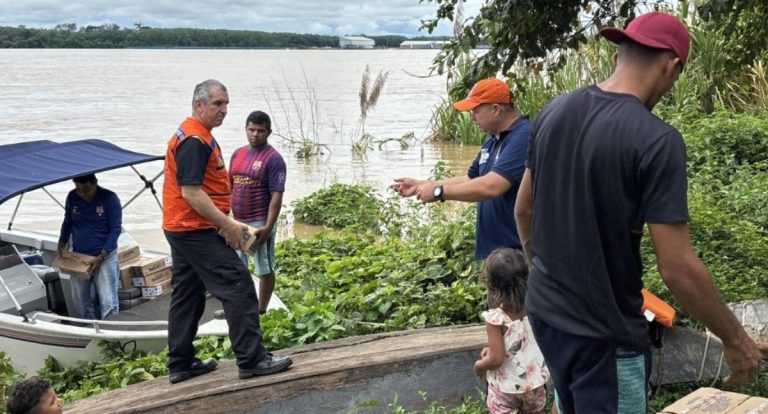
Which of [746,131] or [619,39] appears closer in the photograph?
[619,39]

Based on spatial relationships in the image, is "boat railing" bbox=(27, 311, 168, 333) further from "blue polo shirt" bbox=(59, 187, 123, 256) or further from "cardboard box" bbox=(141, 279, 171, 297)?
"cardboard box" bbox=(141, 279, 171, 297)

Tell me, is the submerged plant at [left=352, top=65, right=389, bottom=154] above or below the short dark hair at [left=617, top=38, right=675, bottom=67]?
below

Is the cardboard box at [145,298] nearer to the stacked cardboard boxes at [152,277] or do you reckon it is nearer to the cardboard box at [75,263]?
the stacked cardboard boxes at [152,277]

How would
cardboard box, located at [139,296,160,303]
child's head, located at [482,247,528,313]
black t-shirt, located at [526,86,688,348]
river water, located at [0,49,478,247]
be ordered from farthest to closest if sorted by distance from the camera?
river water, located at [0,49,478,247]
cardboard box, located at [139,296,160,303]
child's head, located at [482,247,528,313]
black t-shirt, located at [526,86,688,348]

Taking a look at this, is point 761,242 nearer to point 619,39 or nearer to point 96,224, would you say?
point 619,39

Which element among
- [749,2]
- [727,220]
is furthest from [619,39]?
[727,220]

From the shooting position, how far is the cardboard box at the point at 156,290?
8.04 metres

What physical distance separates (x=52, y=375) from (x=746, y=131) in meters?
8.06

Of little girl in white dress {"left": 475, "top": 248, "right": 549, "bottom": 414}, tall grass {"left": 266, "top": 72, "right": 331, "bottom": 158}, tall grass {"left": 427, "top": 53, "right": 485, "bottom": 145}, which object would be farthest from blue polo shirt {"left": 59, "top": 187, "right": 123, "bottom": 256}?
tall grass {"left": 266, "top": 72, "right": 331, "bottom": 158}

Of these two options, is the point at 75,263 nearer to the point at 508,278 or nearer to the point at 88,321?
the point at 88,321

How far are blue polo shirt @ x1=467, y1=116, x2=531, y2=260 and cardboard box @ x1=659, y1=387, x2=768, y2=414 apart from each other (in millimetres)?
1436

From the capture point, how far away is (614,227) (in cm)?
239

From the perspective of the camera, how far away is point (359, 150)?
2183 cm

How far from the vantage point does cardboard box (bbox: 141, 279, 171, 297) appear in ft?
26.4
